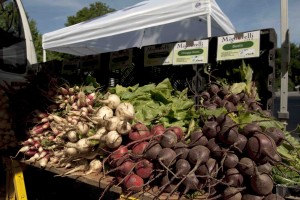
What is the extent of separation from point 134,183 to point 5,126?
85.1 inches

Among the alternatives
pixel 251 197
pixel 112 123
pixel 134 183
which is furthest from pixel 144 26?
pixel 251 197

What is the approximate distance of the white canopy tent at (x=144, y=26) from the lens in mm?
4121

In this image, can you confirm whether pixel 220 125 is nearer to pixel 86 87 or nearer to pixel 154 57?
pixel 154 57

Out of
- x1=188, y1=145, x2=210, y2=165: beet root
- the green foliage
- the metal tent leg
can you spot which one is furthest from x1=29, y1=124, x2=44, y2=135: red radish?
the green foliage

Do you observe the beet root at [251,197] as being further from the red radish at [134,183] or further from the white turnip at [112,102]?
the white turnip at [112,102]

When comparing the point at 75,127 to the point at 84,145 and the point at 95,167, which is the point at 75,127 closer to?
the point at 84,145

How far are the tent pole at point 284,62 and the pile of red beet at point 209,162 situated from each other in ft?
4.44

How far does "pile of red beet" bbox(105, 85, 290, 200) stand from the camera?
1452mm

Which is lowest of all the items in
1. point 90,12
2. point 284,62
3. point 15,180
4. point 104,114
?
point 15,180

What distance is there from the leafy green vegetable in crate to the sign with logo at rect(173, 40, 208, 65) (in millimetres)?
193

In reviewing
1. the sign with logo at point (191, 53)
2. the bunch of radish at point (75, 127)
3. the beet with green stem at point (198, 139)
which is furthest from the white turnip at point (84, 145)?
the sign with logo at point (191, 53)

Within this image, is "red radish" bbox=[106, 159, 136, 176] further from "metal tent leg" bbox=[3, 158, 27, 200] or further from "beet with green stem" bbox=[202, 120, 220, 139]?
"metal tent leg" bbox=[3, 158, 27, 200]

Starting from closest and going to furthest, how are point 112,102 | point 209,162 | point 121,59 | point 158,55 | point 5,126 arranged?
point 209,162
point 112,102
point 158,55
point 121,59
point 5,126

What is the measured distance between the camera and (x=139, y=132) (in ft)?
6.26
